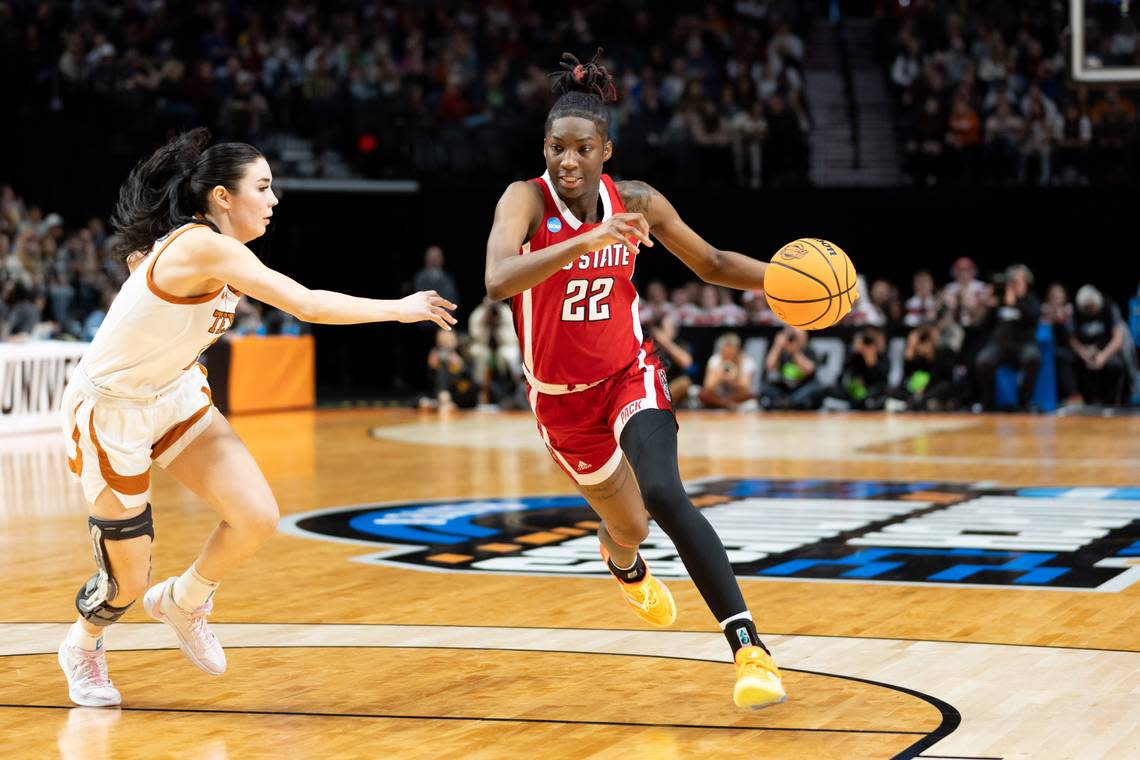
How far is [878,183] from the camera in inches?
834

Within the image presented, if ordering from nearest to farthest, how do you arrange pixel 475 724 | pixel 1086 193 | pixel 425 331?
pixel 475 724 → pixel 1086 193 → pixel 425 331

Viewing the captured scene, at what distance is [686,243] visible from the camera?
5.46 metres

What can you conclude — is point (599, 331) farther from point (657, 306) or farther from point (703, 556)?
point (657, 306)

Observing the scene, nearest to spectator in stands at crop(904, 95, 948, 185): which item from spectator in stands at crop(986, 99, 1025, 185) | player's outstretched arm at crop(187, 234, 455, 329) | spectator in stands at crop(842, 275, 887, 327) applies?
spectator in stands at crop(986, 99, 1025, 185)

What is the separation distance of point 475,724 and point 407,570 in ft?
10.4

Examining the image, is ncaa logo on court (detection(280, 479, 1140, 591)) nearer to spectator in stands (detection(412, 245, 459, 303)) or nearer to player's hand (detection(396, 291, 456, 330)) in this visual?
player's hand (detection(396, 291, 456, 330))

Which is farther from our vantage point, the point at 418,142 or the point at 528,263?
the point at 418,142

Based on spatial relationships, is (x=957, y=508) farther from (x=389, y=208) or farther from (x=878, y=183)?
(x=389, y=208)

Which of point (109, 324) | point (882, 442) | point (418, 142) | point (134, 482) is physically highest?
point (418, 142)

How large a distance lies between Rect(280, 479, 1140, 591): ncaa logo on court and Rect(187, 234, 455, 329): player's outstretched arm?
10.7 ft

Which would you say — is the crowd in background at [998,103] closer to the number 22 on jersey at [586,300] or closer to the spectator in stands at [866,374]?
the spectator in stands at [866,374]

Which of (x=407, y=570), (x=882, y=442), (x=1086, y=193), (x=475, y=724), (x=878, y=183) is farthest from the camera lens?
(x=878, y=183)

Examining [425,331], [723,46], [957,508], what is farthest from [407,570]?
[723,46]

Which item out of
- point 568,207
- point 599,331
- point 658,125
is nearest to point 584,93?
point 568,207
